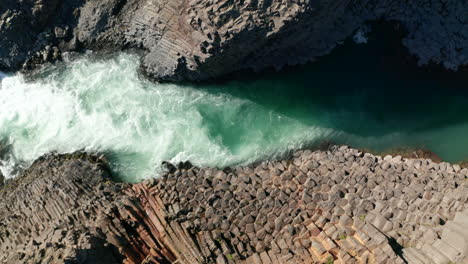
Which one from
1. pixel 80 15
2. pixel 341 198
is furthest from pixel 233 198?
pixel 80 15

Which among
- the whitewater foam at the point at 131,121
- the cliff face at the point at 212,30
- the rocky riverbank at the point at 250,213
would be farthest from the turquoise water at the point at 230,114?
the rocky riverbank at the point at 250,213

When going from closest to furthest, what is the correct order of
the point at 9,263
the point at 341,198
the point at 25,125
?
the point at 9,263, the point at 341,198, the point at 25,125

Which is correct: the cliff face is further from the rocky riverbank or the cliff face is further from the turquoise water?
the rocky riverbank

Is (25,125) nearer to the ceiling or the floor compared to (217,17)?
nearer to the floor

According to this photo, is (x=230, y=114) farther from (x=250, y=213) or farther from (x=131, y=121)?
(x=250, y=213)

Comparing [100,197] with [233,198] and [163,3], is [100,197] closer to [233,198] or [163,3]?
[233,198]

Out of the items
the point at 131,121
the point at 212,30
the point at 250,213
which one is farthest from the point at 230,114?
the point at 250,213

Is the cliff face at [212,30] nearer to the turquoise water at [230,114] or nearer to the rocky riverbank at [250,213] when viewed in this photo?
the turquoise water at [230,114]
